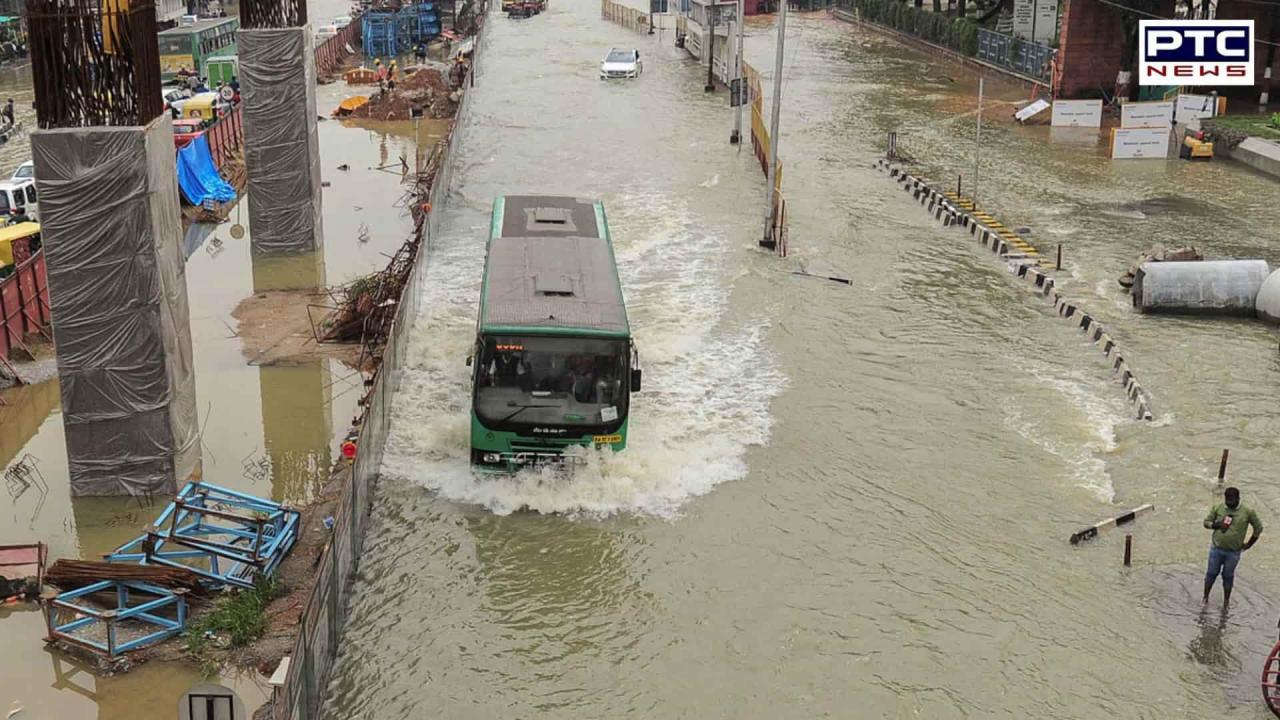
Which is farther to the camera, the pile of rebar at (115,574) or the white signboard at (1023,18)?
the white signboard at (1023,18)

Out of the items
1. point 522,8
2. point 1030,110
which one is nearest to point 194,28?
point 522,8

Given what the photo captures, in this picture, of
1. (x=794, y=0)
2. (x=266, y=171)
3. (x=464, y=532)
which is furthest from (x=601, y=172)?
(x=794, y=0)

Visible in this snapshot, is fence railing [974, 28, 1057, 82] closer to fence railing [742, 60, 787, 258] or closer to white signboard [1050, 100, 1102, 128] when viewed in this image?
white signboard [1050, 100, 1102, 128]

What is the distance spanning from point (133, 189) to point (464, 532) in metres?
6.45

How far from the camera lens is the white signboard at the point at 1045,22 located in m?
68.4

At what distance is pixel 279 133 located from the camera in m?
30.5

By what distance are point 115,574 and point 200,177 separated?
24.7 meters

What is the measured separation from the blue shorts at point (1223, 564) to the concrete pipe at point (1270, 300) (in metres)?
13.0

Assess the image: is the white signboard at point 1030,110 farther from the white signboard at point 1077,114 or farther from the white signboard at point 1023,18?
the white signboard at point 1023,18

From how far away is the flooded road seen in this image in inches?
589

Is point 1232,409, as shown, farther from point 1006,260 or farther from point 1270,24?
point 1270,24

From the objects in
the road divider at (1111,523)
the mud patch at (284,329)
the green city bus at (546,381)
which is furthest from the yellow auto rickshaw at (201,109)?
the road divider at (1111,523)

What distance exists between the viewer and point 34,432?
21.3 m

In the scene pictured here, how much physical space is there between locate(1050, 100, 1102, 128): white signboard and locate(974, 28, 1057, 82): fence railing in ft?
25.8
